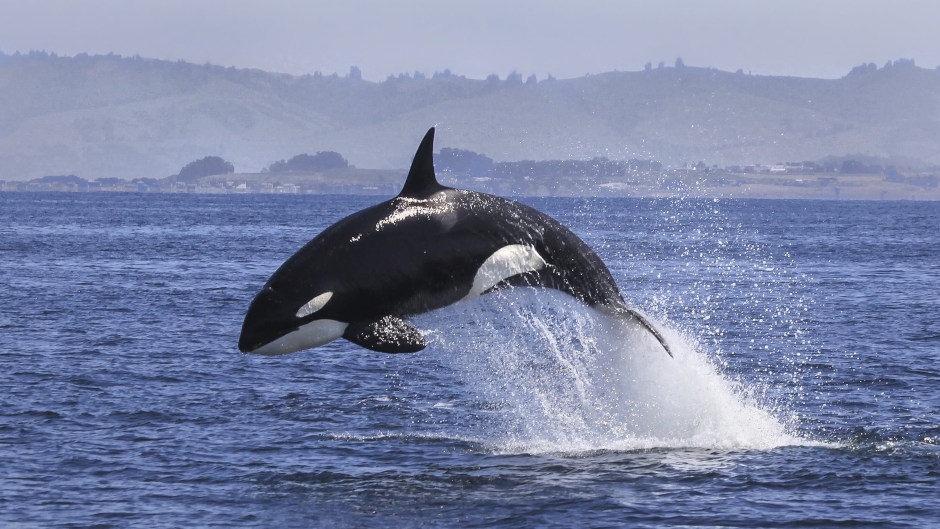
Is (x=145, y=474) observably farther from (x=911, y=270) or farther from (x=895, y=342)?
(x=911, y=270)

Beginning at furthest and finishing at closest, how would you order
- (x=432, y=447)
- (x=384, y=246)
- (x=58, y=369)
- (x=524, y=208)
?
1. (x=58, y=369)
2. (x=432, y=447)
3. (x=524, y=208)
4. (x=384, y=246)

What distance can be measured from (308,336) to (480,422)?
8925 millimetres

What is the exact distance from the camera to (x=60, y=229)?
104m

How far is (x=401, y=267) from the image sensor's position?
626 inches

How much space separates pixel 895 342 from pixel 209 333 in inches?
777

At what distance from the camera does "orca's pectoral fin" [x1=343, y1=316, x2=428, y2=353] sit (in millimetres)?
15070

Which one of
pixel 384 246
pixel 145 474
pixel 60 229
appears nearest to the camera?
pixel 384 246

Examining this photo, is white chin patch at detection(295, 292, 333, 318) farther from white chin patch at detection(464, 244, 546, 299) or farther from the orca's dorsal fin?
the orca's dorsal fin

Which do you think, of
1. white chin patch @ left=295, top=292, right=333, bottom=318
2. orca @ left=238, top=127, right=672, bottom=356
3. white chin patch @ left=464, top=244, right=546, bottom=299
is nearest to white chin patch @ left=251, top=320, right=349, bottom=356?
orca @ left=238, top=127, right=672, bottom=356

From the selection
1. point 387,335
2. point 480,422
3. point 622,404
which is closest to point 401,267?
point 387,335

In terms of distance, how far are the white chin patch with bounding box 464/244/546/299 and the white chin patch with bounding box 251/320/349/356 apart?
1.81 metres

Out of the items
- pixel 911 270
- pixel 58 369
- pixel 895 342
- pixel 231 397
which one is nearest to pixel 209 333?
pixel 58 369

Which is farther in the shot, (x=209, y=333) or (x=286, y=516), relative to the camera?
(x=209, y=333)

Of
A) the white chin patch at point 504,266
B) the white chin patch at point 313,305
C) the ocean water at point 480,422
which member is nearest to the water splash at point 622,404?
the ocean water at point 480,422
